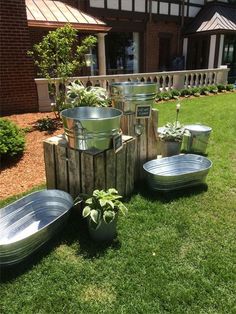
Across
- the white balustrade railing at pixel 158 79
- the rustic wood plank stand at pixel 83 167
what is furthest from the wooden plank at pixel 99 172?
the white balustrade railing at pixel 158 79

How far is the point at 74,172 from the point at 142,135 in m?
1.21

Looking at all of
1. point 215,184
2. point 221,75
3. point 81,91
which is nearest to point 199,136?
point 215,184

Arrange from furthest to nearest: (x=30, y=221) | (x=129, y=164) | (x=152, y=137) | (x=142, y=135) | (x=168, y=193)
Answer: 1. (x=152, y=137)
2. (x=142, y=135)
3. (x=168, y=193)
4. (x=129, y=164)
5. (x=30, y=221)

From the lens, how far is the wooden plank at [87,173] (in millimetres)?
2982

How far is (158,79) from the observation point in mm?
10539

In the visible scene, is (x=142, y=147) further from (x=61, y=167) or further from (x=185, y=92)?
(x=185, y=92)

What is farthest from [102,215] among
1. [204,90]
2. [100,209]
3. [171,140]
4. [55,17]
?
[204,90]

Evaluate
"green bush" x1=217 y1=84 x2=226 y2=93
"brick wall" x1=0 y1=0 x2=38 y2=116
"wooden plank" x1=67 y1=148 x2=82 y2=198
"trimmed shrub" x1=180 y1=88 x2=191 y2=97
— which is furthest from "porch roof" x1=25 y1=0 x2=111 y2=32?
"wooden plank" x1=67 y1=148 x2=82 y2=198

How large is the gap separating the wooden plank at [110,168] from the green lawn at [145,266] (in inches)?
15.4

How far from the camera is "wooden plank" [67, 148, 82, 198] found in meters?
3.04

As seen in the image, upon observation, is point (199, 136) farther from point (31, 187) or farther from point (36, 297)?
point (36, 297)

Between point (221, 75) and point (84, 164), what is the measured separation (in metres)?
11.4

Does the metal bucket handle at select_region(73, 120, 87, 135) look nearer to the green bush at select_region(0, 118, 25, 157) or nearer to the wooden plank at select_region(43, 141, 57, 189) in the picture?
the wooden plank at select_region(43, 141, 57, 189)

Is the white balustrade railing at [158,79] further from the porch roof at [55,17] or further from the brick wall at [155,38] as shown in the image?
the brick wall at [155,38]
